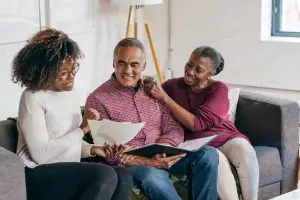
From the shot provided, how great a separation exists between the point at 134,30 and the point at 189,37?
56 centimetres

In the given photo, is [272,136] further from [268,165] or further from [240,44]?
[240,44]

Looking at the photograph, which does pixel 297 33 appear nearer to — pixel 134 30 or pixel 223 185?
pixel 134 30

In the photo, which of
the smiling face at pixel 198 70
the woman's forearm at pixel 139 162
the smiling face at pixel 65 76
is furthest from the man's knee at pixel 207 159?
the smiling face at pixel 65 76

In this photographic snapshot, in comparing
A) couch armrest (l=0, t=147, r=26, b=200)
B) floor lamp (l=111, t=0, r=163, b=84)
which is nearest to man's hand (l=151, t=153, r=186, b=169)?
couch armrest (l=0, t=147, r=26, b=200)

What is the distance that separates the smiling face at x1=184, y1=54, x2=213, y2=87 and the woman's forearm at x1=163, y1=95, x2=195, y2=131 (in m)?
0.20

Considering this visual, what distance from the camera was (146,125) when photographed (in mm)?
2941

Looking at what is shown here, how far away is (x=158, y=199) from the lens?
266 centimetres

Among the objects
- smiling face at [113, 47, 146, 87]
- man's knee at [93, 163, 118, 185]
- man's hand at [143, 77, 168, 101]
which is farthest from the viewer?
man's hand at [143, 77, 168, 101]

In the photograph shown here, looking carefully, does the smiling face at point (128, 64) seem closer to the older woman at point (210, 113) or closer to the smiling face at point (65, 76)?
the older woman at point (210, 113)

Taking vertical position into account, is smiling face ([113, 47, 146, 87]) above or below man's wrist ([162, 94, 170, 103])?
above

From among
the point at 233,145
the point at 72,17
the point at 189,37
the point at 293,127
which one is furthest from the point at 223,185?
the point at 189,37

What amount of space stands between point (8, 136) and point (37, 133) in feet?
0.76

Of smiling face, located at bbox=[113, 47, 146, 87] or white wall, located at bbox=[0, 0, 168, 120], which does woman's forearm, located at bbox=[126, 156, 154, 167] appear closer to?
smiling face, located at bbox=[113, 47, 146, 87]

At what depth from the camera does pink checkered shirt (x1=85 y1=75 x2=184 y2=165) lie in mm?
2891
